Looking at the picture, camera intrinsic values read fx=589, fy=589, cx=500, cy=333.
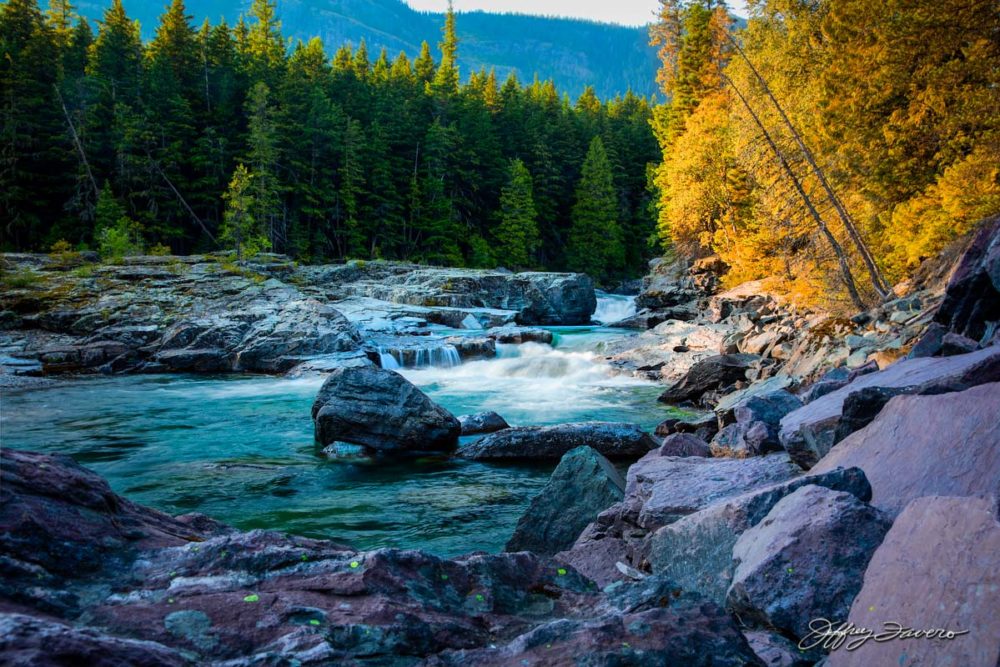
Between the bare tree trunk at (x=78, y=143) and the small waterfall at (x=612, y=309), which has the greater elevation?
the bare tree trunk at (x=78, y=143)

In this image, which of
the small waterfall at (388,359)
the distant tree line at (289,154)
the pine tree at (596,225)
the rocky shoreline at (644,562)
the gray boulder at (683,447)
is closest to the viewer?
the rocky shoreline at (644,562)

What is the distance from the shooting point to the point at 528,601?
2877 mm

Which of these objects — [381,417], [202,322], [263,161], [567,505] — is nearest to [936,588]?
[567,505]

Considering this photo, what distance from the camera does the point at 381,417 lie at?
10.2 metres

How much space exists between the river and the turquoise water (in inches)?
1.1

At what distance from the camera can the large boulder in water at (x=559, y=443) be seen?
9.63m

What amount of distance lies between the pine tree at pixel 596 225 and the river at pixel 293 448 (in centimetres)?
3905

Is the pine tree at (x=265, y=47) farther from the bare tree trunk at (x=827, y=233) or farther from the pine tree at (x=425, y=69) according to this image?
the bare tree trunk at (x=827, y=233)

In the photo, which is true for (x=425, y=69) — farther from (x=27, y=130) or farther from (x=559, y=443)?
(x=559, y=443)

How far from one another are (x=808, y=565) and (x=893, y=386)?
12.2 ft

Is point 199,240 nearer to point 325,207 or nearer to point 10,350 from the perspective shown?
point 325,207

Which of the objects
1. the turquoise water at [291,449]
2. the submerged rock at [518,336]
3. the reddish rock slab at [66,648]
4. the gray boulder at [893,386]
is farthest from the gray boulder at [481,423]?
the submerged rock at [518,336]

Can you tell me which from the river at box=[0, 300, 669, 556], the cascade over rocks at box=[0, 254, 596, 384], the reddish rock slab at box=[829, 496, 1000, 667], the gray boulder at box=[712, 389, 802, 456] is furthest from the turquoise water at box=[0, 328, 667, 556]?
the reddish rock slab at box=[829, 496, 1000, 667]

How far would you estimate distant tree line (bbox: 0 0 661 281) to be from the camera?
37375 millimetres
